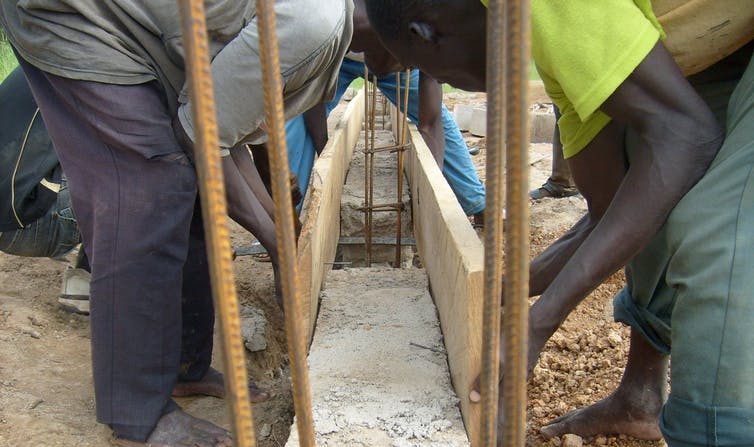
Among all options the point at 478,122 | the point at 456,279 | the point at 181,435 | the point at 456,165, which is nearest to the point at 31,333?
the point at 181,435

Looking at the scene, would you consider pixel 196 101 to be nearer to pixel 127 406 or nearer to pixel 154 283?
pixel 154 283

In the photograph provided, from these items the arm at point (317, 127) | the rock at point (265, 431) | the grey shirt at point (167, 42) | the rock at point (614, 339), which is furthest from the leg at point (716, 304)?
the arm at point (317, 127)

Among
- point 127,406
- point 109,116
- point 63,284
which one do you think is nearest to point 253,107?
point 109,116

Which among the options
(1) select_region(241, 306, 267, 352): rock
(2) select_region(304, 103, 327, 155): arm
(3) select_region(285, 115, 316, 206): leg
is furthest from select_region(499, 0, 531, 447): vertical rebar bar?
(2) select_region(304, 103, 327, 155): arm

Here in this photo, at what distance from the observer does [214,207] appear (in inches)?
29.4

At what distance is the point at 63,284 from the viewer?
319 centimetres

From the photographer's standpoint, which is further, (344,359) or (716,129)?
(344,359)

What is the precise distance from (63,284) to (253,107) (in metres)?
1.69

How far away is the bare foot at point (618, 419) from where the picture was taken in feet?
6.84

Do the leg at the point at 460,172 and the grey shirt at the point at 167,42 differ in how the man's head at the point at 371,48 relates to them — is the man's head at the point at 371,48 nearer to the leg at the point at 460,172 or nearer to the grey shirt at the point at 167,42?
the grey shirt at the point at 167,42

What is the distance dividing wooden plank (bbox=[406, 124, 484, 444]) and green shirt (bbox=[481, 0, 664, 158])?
465 mm

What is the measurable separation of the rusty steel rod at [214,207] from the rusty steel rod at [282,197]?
8cm

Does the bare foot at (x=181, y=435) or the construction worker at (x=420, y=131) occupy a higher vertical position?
the construction worker at (x=420, y=131)

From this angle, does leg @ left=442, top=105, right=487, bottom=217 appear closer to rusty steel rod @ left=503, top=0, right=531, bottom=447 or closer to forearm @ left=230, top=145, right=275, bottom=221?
forearm @ left=230, top=145, right=275, bottom=221
